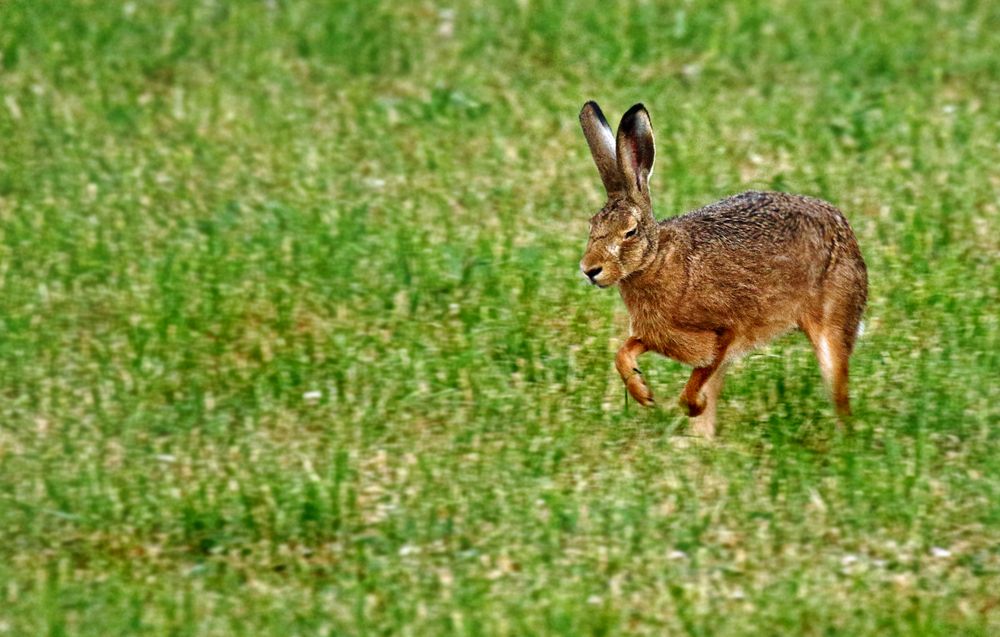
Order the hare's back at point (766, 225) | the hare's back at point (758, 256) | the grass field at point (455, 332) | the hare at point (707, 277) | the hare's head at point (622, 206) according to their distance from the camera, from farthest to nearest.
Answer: the hare's back at point (766, 225), the hare's back at point (758, 256), the hare at point (707, 277), the hare's head at point (622, 206), the grass field at point (455, 332)

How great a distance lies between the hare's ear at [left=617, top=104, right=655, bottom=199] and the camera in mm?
7453

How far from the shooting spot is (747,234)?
773 cm

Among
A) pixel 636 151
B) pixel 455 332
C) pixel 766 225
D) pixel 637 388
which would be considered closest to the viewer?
pixel 637 388

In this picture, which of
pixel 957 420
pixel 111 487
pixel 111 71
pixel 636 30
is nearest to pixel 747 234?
pixel 957 420

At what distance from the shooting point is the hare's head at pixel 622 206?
7.32 meters

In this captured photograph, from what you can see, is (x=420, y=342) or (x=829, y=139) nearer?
(x=420, y=342)

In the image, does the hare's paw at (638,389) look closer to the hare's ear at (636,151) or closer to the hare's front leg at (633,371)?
the hare's front leg at (633,371)

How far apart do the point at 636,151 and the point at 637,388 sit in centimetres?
101

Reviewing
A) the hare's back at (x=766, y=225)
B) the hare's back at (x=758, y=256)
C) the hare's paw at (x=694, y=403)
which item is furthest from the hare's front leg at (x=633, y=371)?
the hare's back at (x=766, y=225)

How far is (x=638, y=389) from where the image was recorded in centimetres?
738

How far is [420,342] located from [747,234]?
185 centimetres

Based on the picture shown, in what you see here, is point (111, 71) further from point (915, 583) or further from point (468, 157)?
point (915, 583)

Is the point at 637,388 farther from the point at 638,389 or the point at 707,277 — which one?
the point at 707,277

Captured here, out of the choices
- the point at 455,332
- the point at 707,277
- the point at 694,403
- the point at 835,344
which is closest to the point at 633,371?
the point at 694,403
